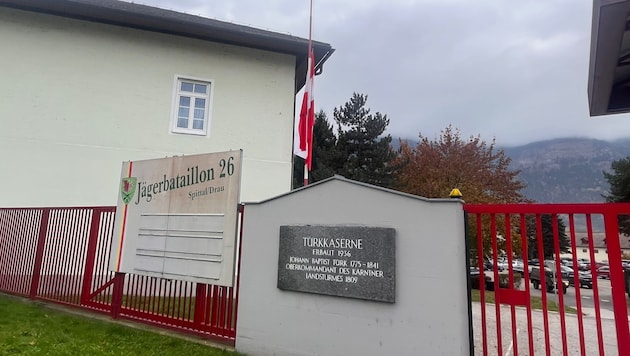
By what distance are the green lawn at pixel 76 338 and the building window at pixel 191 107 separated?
6.74 metres

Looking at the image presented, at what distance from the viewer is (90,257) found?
276 inches

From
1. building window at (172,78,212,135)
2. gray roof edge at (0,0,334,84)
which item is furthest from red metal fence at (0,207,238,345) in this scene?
gray roof edge at (0,0,334,84)

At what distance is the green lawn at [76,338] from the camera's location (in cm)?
495

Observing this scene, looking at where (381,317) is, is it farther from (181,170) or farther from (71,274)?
(71,274)

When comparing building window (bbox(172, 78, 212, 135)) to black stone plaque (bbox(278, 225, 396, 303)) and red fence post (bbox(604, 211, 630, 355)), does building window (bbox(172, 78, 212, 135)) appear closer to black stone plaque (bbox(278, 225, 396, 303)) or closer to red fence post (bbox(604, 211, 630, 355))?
black stone plaque (bbox(278, 225, 396, 303))

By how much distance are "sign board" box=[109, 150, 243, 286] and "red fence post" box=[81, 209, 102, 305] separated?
47 cm

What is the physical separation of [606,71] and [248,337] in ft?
15.7

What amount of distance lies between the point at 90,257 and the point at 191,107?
639cm

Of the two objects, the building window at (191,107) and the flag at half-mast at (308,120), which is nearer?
the flag at half-mast at (308,120)

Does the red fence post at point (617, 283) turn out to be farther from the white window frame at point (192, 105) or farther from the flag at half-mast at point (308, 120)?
the white window frame at point (192, 105)

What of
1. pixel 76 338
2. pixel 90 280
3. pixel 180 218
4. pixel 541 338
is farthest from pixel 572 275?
pixel 90 280

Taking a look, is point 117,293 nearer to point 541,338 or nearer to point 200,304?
point 200,304

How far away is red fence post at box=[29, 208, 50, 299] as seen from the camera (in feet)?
24.9

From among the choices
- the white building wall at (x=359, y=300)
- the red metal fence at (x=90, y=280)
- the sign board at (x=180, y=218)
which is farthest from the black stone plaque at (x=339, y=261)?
the red metal fence at (x=90, y=280)
